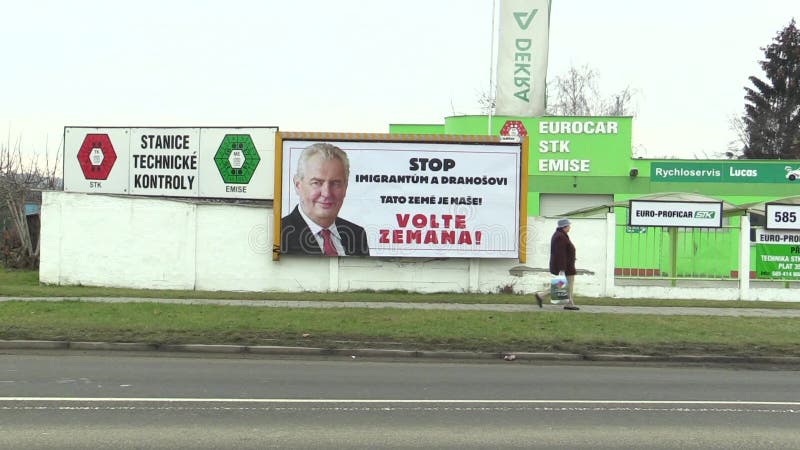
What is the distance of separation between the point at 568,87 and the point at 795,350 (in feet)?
167

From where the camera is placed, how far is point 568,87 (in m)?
60.1

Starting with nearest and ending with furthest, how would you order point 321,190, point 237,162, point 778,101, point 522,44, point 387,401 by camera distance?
point 387,401
point 321,190
point 237,162
point 522,44
point 778,101

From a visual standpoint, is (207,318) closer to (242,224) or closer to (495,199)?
(242,224)

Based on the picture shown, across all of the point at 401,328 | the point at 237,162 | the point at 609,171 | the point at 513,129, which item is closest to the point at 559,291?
the point at 401,328

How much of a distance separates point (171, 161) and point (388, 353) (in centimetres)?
1186

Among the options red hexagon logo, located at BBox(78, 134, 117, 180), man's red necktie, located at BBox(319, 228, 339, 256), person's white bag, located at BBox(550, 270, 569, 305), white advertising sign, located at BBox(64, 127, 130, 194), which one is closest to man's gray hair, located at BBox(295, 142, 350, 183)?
man's red necktie, located at BBox(319, 228, 339, 256)

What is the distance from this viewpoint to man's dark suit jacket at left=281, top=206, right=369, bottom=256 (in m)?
19.1

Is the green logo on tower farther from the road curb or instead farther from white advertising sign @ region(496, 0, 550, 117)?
the road curb

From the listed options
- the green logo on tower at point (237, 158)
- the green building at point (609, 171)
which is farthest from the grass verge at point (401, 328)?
the green building at point (609, 171)

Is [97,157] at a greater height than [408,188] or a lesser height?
greater

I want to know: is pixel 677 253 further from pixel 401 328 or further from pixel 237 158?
pixel 237 158

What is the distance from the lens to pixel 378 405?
742 centimetres

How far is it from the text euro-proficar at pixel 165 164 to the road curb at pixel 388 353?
9909 millimetres

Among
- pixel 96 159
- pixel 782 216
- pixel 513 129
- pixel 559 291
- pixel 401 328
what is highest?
pixel 513 129
